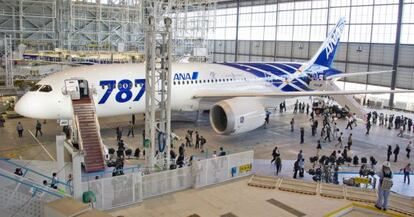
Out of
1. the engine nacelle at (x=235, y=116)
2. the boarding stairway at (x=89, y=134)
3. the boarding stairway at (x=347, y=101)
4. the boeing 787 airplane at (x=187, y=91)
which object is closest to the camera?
the boarding stairway at (x=89, y=134)

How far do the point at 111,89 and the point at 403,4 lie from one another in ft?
102

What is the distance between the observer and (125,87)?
21703 millimetres

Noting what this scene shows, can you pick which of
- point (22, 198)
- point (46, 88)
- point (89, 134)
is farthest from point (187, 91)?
point (22, 198)

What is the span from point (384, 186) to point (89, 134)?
12705 millimetres

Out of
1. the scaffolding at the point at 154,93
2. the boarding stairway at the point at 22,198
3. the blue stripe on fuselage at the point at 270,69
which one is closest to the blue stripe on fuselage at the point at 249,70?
the blue stripe on fuselage at the point at 270,69

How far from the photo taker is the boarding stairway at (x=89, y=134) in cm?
1721

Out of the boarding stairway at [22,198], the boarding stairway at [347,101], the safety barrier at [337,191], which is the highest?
the boarding stairway at [347,101]

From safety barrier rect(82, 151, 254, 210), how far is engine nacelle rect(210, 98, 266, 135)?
5.81 metres

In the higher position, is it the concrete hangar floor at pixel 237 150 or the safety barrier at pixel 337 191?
the safety barrier at pixel 337 191

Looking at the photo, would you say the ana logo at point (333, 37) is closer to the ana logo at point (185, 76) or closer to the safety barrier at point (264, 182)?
the ana logo at point (185, 76)

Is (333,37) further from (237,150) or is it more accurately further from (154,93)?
(154,93)

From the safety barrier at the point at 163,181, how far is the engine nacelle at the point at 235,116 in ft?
19.1

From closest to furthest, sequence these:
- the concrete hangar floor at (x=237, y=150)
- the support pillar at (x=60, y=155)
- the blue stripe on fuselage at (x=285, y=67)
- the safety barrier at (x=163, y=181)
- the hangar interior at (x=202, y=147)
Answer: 1. the support pillar at (x=60, y=155)
2. the safety barrier at (x=163, y=181)
3. the hangar interior at (x=202, y=147)
4. the concrete hangar floor at (x=237, y=150)
5. the blue stripe on fuselage at (x=285, y=67)

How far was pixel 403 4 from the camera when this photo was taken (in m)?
37.9
